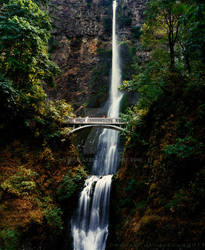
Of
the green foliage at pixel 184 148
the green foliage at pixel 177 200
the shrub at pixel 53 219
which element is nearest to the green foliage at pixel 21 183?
the shrub at pixel 53 219

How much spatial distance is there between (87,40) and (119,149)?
25.8 m

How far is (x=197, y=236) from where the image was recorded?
15.1 ft

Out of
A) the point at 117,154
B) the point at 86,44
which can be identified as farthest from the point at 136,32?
the point at 117,154

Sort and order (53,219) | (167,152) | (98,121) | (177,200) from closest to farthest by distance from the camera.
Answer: (177,200) → (167,152) → (53,219) → (98,121)

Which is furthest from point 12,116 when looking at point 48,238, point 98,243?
point 98,243

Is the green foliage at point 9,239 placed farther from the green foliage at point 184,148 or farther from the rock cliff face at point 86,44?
the rock cliff face at point 86,44

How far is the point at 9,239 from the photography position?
293 inches

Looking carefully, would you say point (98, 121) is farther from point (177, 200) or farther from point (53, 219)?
point (177, 200)

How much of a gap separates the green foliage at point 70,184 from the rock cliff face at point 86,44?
15.1 meters

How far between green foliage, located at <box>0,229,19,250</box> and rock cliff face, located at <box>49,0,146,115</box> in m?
20.4

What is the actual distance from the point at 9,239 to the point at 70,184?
5.08 meters

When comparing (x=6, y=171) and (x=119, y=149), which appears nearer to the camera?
(x=6, y=171)

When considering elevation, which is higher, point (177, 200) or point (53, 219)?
point (177, 200)

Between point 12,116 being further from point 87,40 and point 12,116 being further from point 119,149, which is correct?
point 87,40
